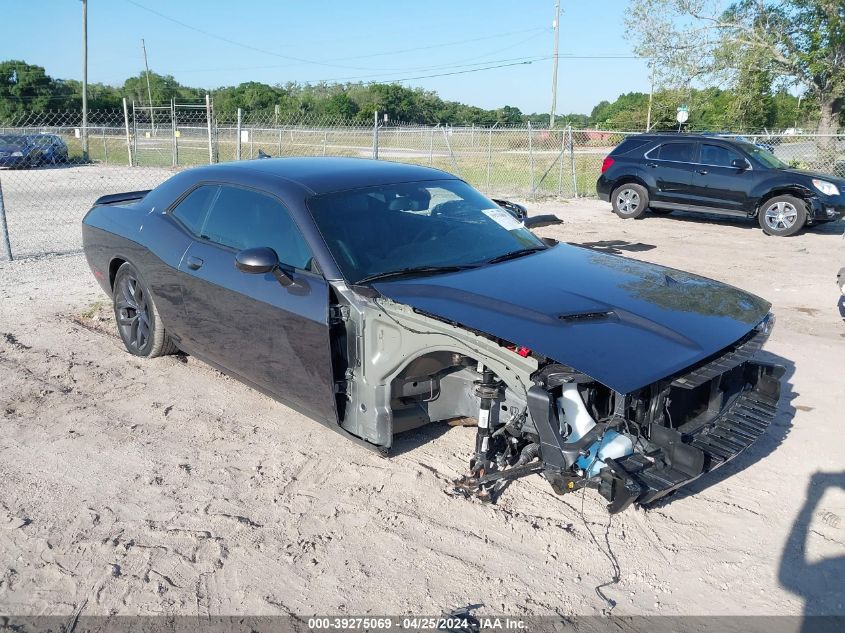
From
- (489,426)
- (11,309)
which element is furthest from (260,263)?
(11,309)

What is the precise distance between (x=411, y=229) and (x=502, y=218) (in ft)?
2.72

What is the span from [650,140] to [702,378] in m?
11.7

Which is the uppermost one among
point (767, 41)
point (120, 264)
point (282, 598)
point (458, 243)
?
point (767, 41)

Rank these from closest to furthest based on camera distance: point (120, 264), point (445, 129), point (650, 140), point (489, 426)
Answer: point (489, 426) < point (120, 264) < point (650, 140) < point (445, 129)

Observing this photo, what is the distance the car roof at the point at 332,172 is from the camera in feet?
14.0

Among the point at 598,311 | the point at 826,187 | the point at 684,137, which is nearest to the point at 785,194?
the point at 826,187

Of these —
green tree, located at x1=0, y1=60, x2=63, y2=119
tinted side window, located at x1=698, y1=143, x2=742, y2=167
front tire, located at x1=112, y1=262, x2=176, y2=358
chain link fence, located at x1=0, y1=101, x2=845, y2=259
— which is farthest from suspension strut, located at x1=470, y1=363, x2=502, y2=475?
green tree, located at x1=0, y1=60, x2=63, y2=119

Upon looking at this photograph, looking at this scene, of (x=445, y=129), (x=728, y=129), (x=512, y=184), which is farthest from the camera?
(x=728, y=129)

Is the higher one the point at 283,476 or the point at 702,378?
the point at 702,378

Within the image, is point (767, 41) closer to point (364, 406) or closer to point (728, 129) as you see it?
point (728, 129)

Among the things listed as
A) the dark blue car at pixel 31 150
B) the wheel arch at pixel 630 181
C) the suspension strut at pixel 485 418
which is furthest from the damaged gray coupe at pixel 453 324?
the dark blue car at pixel 31 150

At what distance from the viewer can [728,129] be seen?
25594mm

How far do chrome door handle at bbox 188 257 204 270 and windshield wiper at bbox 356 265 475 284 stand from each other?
1.38m

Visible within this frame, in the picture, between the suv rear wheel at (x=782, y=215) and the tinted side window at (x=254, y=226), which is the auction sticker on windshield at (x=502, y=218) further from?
the suv rear wheel at (x=782, y=215)
